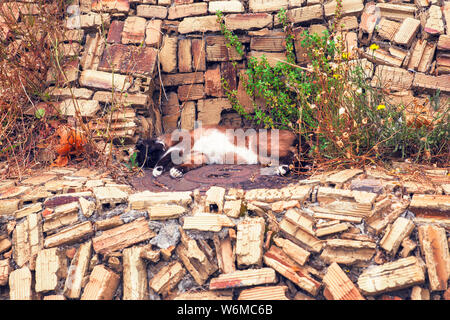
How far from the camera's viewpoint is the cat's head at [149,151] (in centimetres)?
A: 424

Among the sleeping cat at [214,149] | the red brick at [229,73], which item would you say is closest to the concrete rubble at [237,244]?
the sleeping cat at [214,149]

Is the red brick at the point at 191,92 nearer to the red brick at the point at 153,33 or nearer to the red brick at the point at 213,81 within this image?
the red brick at the point at 213,81

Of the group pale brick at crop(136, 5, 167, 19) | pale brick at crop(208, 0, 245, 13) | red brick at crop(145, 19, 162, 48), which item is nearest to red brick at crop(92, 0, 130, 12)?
pale brick at crop(136, 5, 167, 19)

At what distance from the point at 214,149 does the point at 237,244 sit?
2119 millimetres

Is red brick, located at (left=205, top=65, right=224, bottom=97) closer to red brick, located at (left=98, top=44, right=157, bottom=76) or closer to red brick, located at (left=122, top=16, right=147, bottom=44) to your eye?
red brick, located at (left=98, top=44, right=157, bottom=76)

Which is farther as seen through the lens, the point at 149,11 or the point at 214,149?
the point at 149,11

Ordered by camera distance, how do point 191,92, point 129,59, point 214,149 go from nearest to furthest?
point 214,149
point 129,59
point 191,92

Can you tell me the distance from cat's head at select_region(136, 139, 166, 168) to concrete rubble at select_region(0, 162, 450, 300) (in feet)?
4.53

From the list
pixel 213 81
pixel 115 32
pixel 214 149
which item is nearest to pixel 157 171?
pixel 214 149

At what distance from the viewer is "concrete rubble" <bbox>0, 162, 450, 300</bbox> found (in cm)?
226

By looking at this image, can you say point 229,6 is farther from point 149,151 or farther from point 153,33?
point 149,151

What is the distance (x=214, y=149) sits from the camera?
4430 mm

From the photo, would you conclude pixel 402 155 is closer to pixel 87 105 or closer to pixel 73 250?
pixel 73 250

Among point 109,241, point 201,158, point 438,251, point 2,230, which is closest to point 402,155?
point 438,251
